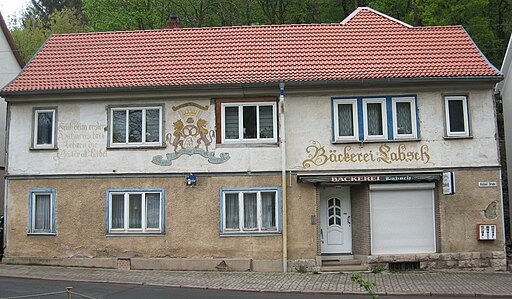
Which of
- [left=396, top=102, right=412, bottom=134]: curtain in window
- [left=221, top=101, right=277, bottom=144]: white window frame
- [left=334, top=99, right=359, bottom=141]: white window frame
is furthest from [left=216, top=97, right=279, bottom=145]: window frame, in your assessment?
[left=396, top=102, right=412, bottom=134]: curtain in window

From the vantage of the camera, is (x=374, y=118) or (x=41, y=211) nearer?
(x=374, y=118)

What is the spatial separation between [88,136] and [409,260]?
10436 millimetres

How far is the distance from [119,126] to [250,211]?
4.88m

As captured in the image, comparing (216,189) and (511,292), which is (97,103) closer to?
(216,189)

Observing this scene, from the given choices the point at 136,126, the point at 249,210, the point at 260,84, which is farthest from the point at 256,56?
the point at 249,210

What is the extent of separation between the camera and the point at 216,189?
18.0 meters

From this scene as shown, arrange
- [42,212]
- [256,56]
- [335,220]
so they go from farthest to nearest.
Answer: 1. [256,56]
2. [335,220]
3. [42,212]

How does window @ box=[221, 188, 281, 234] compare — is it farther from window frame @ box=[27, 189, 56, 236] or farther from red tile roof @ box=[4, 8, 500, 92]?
window frame @ box=[27, 189, 56, 236]

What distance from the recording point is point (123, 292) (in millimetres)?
14172

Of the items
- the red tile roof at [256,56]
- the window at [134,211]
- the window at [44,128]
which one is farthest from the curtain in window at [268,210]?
the window at [44,128]

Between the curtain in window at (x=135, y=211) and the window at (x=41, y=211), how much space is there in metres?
2.40

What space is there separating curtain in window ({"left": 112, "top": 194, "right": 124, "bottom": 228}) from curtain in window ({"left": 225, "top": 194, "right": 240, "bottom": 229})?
128 inches

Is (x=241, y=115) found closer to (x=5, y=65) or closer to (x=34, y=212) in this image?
(x=34, y=212)

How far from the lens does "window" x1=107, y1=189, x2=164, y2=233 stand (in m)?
18.1
